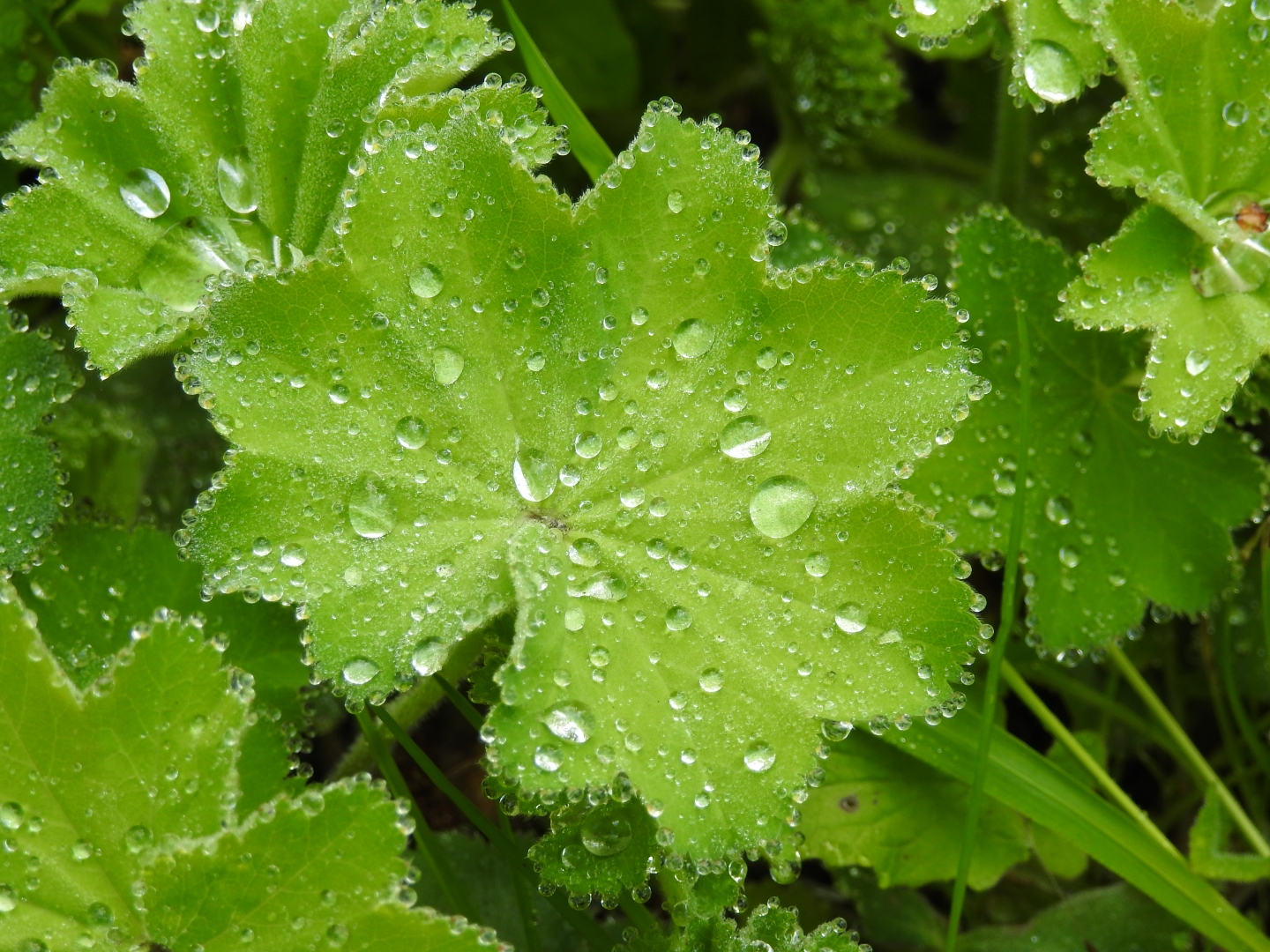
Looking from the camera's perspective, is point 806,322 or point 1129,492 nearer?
point 806,322

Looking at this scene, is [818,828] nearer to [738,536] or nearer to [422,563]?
[738,536]

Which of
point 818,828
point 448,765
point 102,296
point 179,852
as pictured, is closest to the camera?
point 179,852

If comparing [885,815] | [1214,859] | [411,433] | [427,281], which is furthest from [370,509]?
[1214,859]

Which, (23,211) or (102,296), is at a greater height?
(23,211)

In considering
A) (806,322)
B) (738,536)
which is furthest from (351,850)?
(806,322)

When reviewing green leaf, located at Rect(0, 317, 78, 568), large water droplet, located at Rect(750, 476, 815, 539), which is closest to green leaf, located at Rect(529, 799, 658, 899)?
large water droplet, located at Rect(750, 476, 815, 539)

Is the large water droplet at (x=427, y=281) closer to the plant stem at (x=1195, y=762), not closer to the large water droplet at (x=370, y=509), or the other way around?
the large water droplet at (x=370, y=509)

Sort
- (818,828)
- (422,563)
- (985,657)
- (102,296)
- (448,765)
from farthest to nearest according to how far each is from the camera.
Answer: (448,765), (985,657), (818,828), (102,296), (422,563)
